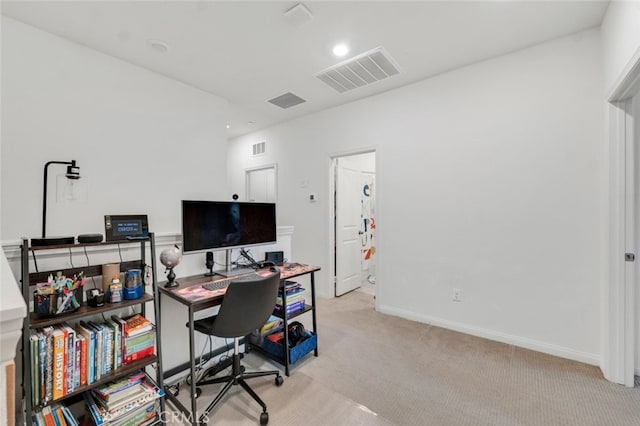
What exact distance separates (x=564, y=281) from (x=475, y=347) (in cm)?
93

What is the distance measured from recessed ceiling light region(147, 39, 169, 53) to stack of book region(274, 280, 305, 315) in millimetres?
2185

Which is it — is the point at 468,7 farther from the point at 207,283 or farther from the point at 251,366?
the point at 251,366

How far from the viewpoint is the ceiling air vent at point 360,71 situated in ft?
8.42

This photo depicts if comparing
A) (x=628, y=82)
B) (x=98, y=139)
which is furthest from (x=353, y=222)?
(x=98, y=139)

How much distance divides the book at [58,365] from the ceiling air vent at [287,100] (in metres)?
3.00

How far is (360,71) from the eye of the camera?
9.26 feet

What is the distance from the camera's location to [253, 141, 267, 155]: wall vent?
185 inches

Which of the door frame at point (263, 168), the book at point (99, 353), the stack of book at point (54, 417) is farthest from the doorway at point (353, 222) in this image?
the stack of book at point (54, 417)

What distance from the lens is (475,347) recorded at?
2521mm

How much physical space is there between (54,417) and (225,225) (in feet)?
4.53

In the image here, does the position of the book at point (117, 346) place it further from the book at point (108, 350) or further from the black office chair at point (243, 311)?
the black office chair at point (243, 311)

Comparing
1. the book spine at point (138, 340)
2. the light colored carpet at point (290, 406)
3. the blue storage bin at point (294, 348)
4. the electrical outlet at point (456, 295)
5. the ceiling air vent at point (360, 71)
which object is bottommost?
the light colored carpet at point (290, 406)

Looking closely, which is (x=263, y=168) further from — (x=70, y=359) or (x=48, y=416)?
(x=48, y=416)

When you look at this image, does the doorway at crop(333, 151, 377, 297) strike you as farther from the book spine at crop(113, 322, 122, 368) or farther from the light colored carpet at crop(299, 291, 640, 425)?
the book spine at crop(113, 322, 122, 368)
